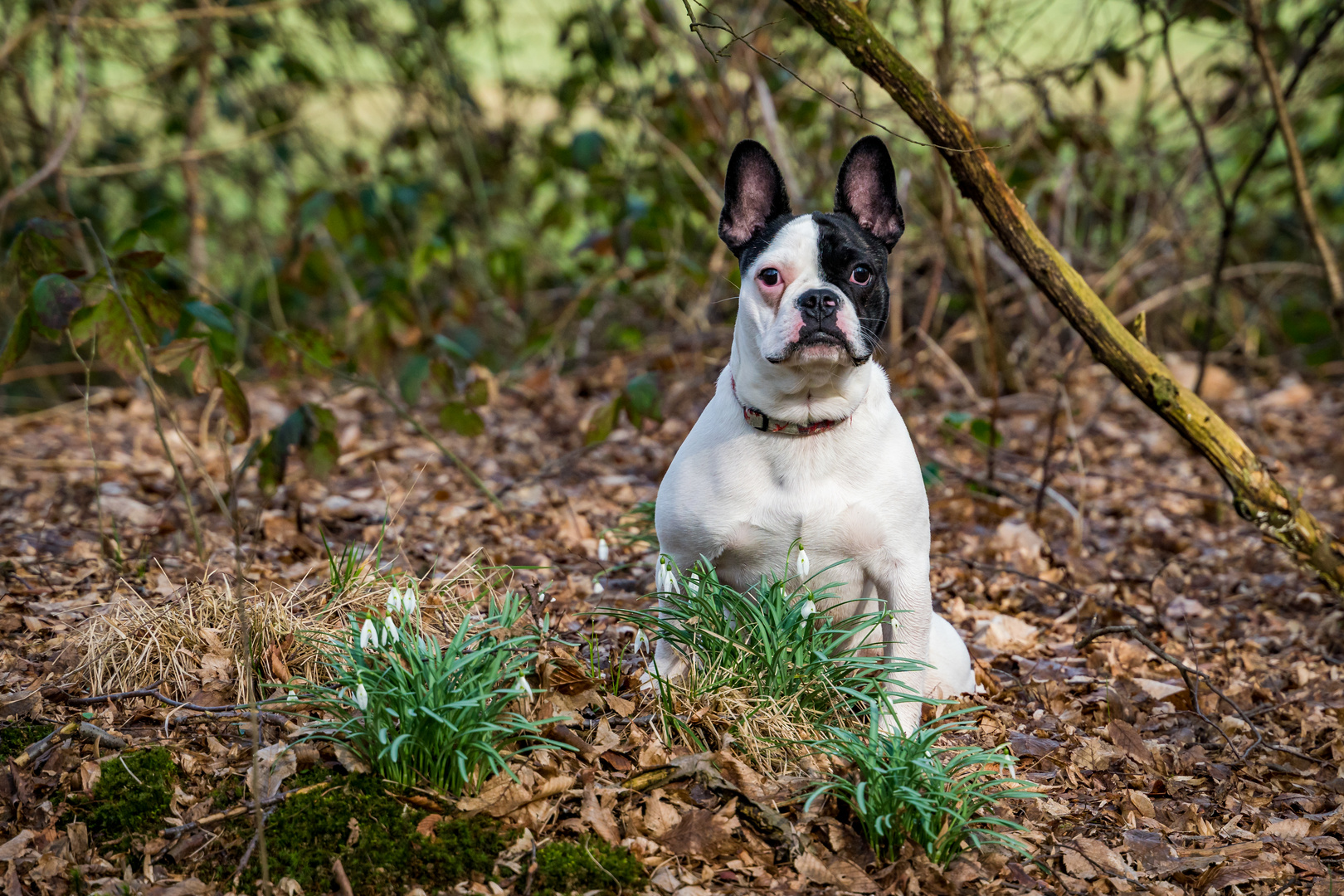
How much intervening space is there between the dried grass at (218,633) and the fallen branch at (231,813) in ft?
1.29

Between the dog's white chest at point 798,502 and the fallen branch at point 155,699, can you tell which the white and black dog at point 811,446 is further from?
the fallen branch at point 155,699

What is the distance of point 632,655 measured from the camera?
354 centimetres

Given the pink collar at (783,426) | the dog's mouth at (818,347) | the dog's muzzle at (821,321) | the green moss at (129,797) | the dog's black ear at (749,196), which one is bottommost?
the green moss at (129,797)

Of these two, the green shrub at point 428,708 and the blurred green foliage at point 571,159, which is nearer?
the green shrub at point 428,708

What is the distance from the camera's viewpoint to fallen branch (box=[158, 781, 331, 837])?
245cm

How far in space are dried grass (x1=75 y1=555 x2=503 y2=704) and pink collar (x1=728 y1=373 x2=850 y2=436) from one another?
0.89m

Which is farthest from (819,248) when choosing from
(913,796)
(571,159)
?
(571,159)

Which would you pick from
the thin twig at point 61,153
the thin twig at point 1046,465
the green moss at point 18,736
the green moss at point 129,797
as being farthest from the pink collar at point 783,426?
the thin twig at point 61,153

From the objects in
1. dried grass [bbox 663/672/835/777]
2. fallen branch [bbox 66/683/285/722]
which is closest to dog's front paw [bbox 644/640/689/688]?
dried grass [bbox 663/672/835/777]

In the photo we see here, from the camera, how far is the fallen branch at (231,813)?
245 centimetres

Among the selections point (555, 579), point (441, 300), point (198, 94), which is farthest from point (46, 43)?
point (555, 579)

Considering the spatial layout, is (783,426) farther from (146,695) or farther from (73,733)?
(73,733)

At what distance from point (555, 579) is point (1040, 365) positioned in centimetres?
423

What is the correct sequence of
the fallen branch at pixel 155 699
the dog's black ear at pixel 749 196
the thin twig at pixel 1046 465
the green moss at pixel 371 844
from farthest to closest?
the thin twig at pixel 1046 465 → the dog's black ear at pixel 749 196 → the fallen branch at pixel 155 699 → the green moss at pixel 371 844
